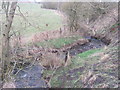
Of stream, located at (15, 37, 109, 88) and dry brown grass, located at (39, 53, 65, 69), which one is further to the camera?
dry brown grass, located at (39, 53, 65, 69)

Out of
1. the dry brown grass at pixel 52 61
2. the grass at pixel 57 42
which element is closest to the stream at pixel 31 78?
the dry brown grass at pixel 52 61

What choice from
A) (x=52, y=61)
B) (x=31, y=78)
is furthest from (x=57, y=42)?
(x=31, y=78)

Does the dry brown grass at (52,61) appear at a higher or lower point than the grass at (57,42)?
higher

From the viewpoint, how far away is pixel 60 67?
11.1 metres

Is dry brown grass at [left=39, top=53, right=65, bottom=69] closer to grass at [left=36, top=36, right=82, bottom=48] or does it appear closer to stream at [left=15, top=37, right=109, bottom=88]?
stream at [left=15, top=37, right=109, bottom=88]

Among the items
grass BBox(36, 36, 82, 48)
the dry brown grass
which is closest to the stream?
the dry brown grass

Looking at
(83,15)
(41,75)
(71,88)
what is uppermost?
(83,15)

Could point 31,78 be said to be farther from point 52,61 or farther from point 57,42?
point 57,42

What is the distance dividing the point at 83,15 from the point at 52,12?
239 inches

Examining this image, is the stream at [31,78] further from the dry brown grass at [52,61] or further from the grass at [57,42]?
the grass at [57,42]

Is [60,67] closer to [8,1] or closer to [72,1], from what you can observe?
[8,1]

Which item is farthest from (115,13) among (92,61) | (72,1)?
(92,61)

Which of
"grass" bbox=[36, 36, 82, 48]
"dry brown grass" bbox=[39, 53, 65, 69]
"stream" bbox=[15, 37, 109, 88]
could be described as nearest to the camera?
"stream" bbox=[15, 37, 109, 88]

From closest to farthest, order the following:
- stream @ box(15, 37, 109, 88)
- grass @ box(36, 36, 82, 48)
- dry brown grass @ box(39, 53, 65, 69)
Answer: stream @ box(15, 37, 109, 88) → dry brown grass @ box(39, 53, 65, 69) → grass @ box(36, 36, 82, 48)
